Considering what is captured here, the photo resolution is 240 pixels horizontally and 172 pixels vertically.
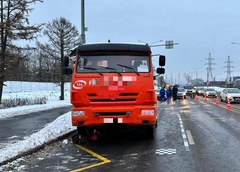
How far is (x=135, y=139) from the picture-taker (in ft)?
32.0

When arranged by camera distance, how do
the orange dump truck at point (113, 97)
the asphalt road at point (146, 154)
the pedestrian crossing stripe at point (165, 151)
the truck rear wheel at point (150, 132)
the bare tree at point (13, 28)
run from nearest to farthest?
the asphalt road at point (146, 154), the pedestrian crossing stripe at point (165, 151), the orange dump truck at point (113, 97), the truck rear wheel at point (150, 132), the bare tree at point (13, 28)

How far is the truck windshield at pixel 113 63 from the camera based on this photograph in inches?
344

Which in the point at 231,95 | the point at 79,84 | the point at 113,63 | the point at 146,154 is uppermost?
the point at 113,63

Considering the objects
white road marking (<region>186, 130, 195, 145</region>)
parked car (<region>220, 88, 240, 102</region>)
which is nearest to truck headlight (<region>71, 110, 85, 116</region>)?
white road marking (<region>186, 130, 195, 145</region>)

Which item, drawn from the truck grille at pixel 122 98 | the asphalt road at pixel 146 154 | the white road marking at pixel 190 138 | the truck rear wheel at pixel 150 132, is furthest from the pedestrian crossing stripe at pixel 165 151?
the truck rear wheel at pixel 150 132

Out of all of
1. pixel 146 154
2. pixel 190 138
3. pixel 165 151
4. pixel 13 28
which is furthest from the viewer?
pixel 13 28

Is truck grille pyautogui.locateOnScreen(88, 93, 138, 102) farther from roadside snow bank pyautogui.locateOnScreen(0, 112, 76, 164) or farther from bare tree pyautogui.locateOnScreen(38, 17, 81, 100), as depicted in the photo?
bare tree pyautogui.locateOnScreen(38, 17, 81, 100)

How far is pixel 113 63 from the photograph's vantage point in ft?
29.1

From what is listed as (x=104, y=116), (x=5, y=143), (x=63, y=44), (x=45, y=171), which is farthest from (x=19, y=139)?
(x=63, y=44)

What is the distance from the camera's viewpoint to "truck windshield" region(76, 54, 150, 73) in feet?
28.7

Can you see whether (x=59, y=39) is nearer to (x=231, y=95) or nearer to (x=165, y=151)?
(x=231, y=95)

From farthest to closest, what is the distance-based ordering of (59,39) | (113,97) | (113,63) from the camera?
(59,39) < (113,63) < (113,97)

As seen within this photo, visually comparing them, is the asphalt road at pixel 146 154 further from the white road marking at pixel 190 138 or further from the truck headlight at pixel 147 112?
the truck headlight at pixel 147 112

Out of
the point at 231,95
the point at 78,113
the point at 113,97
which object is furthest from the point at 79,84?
the point at 231,95
